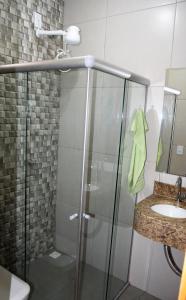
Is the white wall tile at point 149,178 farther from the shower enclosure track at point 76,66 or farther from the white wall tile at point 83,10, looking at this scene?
the white wall tile at point 83,10

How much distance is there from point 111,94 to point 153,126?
45cm

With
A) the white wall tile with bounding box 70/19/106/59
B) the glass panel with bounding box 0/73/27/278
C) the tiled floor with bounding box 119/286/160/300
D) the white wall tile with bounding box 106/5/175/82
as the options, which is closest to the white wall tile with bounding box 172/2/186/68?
the white wall tile with bounding box 106/5/175/82

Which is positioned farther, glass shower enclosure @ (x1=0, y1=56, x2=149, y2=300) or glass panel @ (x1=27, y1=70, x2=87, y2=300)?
glass panel @ (x1=27, y1=70, x2=87, y2=300)

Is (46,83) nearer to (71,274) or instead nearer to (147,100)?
(147,100)

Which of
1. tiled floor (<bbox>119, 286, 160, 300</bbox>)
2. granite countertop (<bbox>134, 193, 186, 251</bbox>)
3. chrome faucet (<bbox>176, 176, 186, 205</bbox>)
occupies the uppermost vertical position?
chrome faucet (<bbox>176, 176, 186, 205</bbox>)

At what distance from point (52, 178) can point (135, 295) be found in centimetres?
125

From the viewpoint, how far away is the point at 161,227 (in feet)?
5.09

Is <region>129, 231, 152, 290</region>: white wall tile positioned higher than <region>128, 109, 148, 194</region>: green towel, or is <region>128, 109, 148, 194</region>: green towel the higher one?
<region>128, 109, 148, 194</region>: green towel

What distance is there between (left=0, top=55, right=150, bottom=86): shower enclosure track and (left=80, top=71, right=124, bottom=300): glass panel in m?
0.12

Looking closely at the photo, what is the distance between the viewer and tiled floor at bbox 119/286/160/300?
2021 mm

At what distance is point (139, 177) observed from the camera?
6.20 feet

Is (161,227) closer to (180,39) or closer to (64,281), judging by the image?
(64,281)

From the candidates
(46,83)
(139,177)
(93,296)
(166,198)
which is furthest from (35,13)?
(93,296)

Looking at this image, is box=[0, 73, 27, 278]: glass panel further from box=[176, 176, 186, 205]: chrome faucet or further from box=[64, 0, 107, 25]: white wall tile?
box=[176, 176, 186, 205]: chrome faucet
